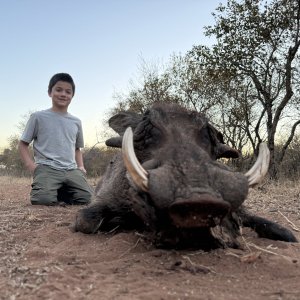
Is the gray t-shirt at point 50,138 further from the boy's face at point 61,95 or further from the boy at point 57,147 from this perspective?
the boy's face at point 61,95

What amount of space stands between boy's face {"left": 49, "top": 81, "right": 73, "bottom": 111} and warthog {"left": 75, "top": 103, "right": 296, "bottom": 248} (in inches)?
111

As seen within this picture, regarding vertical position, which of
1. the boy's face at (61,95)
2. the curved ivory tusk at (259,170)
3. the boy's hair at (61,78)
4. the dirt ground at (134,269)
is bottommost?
the dirt ground at (134,269)

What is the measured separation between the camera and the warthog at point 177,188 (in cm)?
238

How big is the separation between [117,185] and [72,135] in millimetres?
3379

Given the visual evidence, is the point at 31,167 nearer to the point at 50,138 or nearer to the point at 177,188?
the point at 50,138

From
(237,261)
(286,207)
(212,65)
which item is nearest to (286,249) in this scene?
(237,261)

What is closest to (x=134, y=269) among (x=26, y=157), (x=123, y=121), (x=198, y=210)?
(x=198, y=210)

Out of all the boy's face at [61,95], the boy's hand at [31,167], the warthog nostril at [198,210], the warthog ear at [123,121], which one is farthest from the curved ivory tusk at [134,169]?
the boy's face at [61,95]

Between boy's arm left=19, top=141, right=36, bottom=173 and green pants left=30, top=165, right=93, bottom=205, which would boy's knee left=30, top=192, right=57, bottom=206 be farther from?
boy's arm left=19, top=141, right=36, bottom=173

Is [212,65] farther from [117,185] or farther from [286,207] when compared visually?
[117,185]

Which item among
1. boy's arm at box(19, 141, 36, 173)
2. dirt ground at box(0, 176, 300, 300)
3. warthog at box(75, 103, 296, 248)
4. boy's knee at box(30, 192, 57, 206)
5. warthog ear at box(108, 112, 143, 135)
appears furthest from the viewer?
boy's arm at box(19, 141, 36, 173)

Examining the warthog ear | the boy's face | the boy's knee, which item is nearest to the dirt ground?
the warthog ear

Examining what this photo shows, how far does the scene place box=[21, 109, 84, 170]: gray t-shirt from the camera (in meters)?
6.63

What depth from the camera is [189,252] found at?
2.83 m
